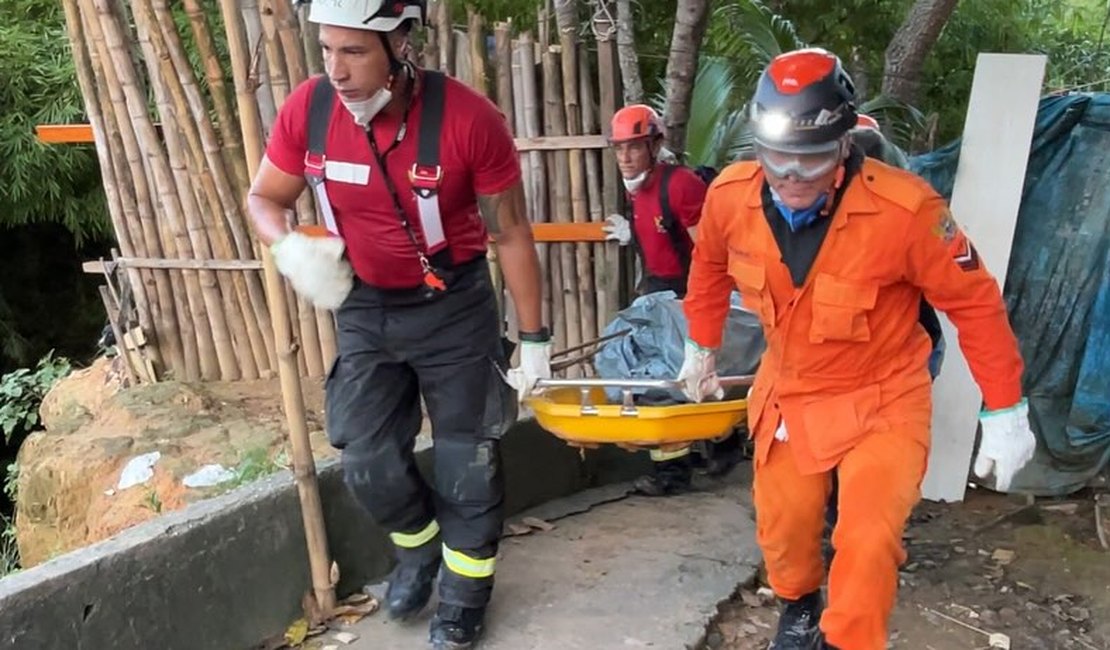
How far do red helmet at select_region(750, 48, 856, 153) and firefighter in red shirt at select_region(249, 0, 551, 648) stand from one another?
81 cm

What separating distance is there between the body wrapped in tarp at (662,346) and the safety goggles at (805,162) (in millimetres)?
1246

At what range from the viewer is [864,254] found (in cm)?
280

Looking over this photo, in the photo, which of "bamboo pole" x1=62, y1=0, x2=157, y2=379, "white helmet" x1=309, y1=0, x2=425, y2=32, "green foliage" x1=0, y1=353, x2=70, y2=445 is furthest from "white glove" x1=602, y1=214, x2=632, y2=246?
"green foliage" x1=0, y1=353, x2=70, y2=445

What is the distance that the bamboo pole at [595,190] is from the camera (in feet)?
18.1

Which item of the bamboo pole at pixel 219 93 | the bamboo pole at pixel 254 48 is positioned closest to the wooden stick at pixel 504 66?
the bamboo pole at pixel 254 48

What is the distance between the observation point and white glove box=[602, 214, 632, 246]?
5523 millimetres

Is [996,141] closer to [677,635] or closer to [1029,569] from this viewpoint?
[1029,569]

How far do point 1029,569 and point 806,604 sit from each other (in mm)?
1341

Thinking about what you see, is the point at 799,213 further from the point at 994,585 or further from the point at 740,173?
the point at 994,585

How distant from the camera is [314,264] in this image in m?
3.13

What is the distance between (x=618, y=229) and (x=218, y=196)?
223cm

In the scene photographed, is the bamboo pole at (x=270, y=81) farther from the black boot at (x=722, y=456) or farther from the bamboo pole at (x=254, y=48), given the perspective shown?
the black boot at (x=722, y=456)

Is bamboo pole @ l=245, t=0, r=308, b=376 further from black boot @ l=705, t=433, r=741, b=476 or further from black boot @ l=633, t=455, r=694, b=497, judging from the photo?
black boot @ l=705, t=433, r=741, b=476

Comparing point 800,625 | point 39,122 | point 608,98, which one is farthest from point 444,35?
point 39,122
